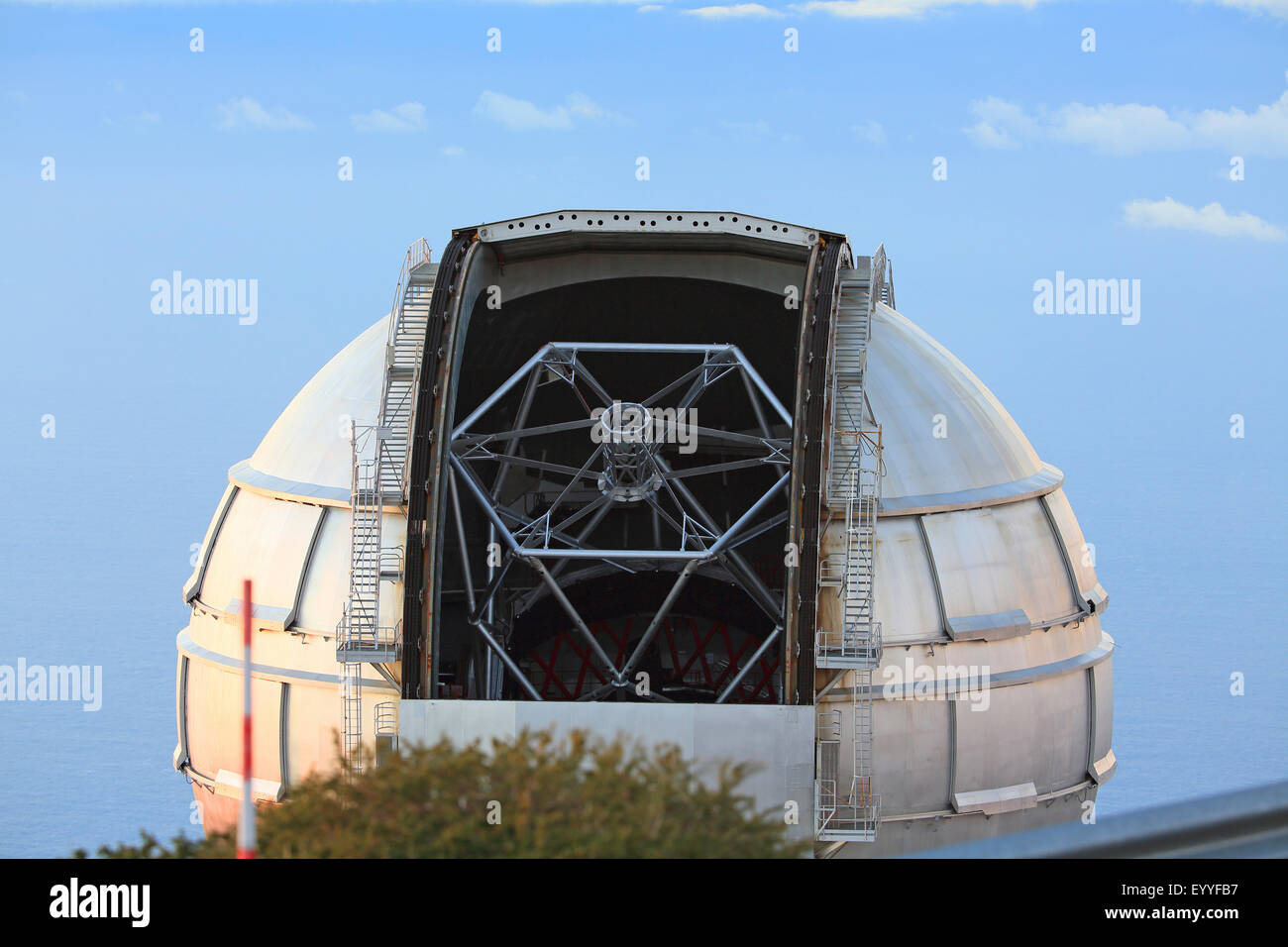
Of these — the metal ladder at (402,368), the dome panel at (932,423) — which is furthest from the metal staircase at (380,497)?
the dome panel at (932,423)

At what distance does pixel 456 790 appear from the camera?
650 inches

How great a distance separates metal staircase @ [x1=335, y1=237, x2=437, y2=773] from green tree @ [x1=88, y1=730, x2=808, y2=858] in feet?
29.8

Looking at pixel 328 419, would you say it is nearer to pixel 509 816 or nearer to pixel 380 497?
pixel 380 497

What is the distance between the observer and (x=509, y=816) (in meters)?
16.2

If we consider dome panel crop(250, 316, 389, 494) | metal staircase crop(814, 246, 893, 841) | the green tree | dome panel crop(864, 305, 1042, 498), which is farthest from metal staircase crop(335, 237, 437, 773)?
the green tree

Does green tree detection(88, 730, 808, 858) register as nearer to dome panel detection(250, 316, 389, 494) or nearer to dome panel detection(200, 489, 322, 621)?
dome panel detection(200, 489, 322, 621)

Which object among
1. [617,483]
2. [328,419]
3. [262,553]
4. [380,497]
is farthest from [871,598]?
[262,553]

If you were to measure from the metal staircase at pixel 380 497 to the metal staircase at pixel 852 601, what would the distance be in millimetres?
6776

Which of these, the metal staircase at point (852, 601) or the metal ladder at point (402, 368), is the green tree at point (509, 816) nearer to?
the metal staircase at point (852, 601)

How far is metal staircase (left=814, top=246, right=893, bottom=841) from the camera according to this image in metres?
25.8

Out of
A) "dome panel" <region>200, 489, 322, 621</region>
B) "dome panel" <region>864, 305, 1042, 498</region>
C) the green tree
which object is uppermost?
"dome panel" <region>864, 305, 1042, 498</region>
